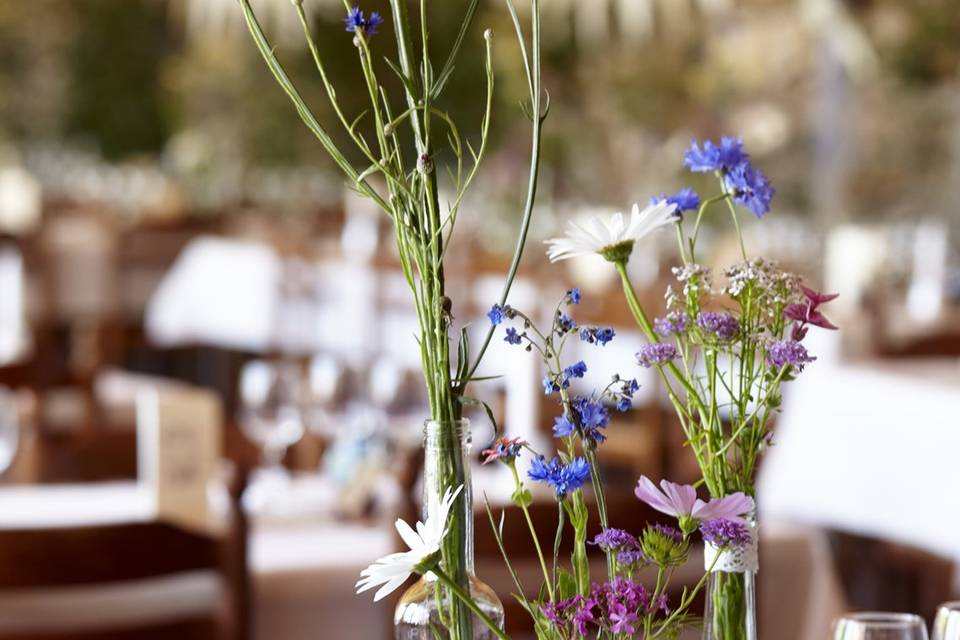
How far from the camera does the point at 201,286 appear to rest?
613 centimetres

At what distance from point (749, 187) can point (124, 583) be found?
996 mm

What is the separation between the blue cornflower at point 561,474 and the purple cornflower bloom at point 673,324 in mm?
71

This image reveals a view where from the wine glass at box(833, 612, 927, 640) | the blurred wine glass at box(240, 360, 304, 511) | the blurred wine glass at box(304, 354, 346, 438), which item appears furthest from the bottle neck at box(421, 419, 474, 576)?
the blurred wine glass at box(304, 354, 346, 438)

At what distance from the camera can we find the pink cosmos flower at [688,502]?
2.11ft

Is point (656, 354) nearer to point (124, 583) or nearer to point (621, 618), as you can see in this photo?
point (621, 618)

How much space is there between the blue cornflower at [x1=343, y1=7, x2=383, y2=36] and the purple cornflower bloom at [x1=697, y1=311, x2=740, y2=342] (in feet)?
0.68

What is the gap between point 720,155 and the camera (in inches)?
27.5

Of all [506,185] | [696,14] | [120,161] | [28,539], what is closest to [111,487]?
[28,539]

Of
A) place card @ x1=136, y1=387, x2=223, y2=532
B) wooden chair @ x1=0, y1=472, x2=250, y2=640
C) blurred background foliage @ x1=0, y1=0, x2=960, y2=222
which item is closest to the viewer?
wooden chair @ x1=0, y1=472, x2=250, y2=640

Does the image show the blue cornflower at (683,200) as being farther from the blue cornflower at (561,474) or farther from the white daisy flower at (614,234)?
the blue cornflower at (561,474)

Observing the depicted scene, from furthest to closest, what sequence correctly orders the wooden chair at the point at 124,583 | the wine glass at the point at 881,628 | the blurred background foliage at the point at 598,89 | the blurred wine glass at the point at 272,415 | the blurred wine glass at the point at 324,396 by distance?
1. the blurred background foliage at the point at 598,89
2. the blurred wine glass at the point at 324,396
3. the blurred wine glass at the point at 272,415
4. the wooden chair at the point at 124,583
5. the wine glass at the point at 881,628

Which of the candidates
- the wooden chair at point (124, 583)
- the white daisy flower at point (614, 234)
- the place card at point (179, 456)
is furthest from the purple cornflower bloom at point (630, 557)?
the place card at point (179, 456)

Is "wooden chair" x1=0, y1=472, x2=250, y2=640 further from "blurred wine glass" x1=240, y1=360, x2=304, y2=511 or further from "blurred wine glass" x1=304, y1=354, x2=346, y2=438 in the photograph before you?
"blurred wine glass" x1=304, y1=354, x2=346, y2=438

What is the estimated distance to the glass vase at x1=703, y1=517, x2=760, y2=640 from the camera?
0.70 meters
